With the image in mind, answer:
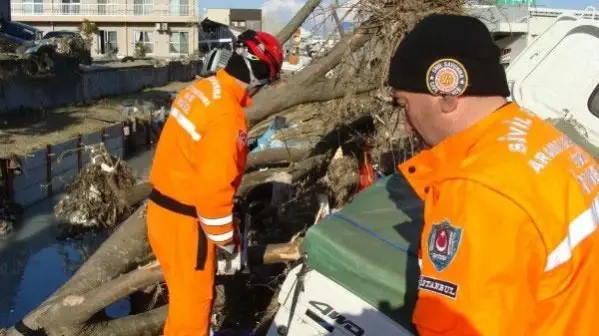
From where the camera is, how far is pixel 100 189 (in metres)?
7.91

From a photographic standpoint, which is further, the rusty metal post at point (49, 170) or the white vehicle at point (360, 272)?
the rusty metal post at point (49, 170)

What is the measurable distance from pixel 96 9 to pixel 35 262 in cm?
4382

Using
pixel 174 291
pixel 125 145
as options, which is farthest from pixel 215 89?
pixel 125 145

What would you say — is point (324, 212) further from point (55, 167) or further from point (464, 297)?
point (55, 167)

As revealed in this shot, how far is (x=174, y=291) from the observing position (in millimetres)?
3742

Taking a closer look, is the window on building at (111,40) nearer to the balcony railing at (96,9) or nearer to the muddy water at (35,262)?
the balcony railing at (96,9)

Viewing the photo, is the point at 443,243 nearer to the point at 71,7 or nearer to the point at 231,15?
the point at 71,7

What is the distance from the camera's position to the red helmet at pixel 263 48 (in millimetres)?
3777

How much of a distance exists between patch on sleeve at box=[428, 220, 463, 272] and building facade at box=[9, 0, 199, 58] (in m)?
48.5

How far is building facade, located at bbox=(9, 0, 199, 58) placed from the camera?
160 feet

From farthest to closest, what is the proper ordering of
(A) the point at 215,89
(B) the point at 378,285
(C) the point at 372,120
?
1. (C) the point at 372,120
2. (A) the point at 215,89
3. (B) the point at 378,285

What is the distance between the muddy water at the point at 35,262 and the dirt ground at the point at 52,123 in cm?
244

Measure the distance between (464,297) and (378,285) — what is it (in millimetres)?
1171

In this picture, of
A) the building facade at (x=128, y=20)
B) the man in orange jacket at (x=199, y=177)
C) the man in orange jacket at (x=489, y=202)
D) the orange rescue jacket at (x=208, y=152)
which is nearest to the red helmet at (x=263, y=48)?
the man in orange jacket at (x=199, y=177)
